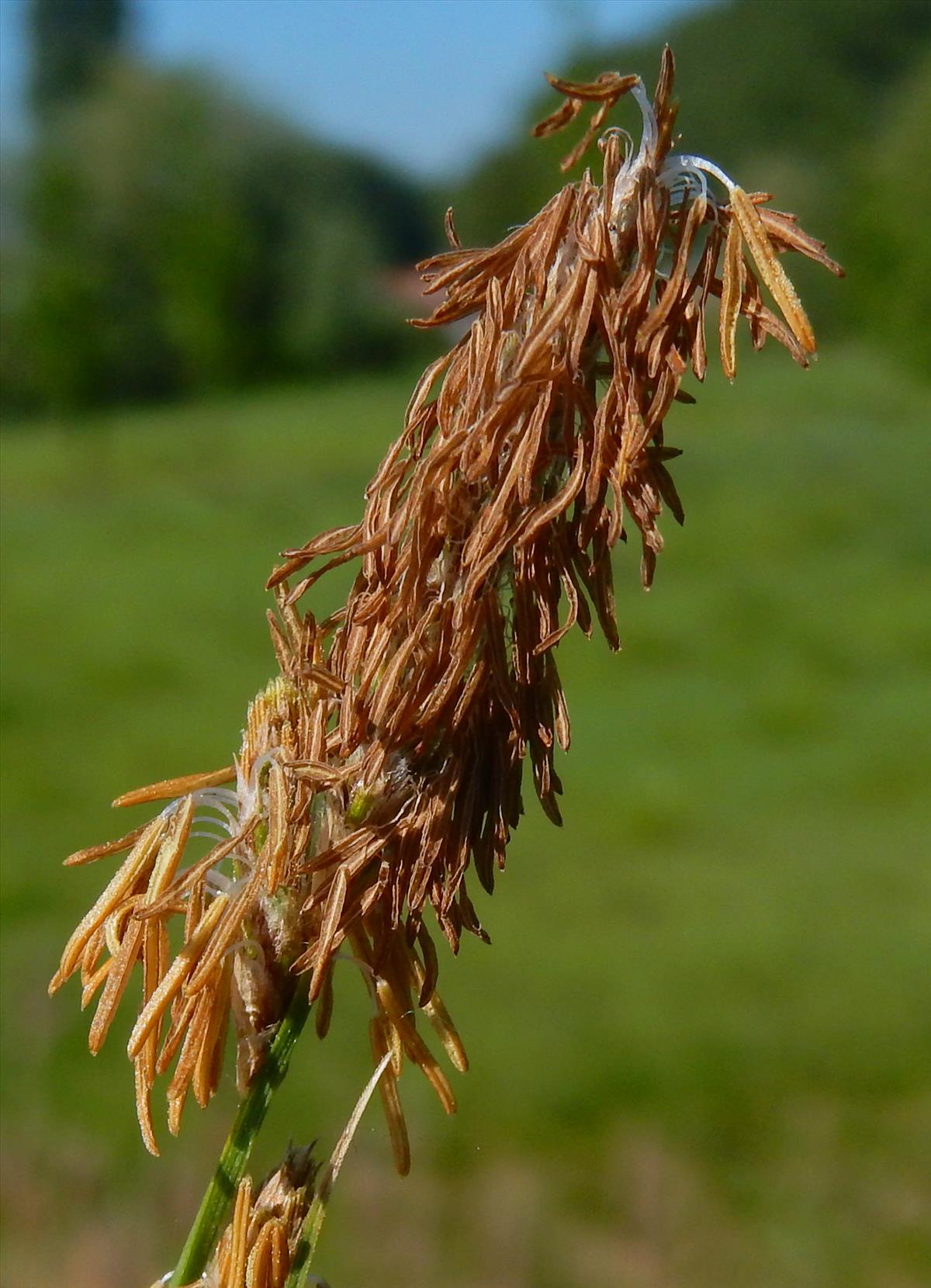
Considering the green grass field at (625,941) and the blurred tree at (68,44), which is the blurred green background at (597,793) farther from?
the blurred tree at (68,44)

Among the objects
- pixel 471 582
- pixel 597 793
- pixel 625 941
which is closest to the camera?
pixel 471 582

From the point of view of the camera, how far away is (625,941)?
7473mm

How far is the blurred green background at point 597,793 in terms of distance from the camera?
5.04 m

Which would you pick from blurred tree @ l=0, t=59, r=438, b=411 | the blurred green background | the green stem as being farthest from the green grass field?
blurred tree @ l=0, t=59, r=438, b=411

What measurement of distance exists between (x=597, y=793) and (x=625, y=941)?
7.50 feet

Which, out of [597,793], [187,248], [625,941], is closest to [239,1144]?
[625,941]

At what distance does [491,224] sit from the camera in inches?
1384

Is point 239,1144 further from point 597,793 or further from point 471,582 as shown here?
point 597,793

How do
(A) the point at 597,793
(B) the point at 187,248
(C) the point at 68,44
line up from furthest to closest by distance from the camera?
(C) the point at 68,44
(B) the point at 187,248
(A) the point at 597,793

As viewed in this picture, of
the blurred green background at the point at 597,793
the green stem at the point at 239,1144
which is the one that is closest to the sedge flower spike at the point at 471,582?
the green stem at the point at 239,1144

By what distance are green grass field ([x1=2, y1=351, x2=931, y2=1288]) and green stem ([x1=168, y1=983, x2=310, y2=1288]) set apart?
331 cm

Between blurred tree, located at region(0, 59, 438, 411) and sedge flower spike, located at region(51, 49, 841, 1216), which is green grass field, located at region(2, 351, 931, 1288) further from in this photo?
blurred tree, located at region(0, 59, 438, 411)

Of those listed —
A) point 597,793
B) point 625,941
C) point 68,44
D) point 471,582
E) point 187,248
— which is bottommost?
point 471,582

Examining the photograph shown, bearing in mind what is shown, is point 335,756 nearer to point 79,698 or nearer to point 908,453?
point 79,698
